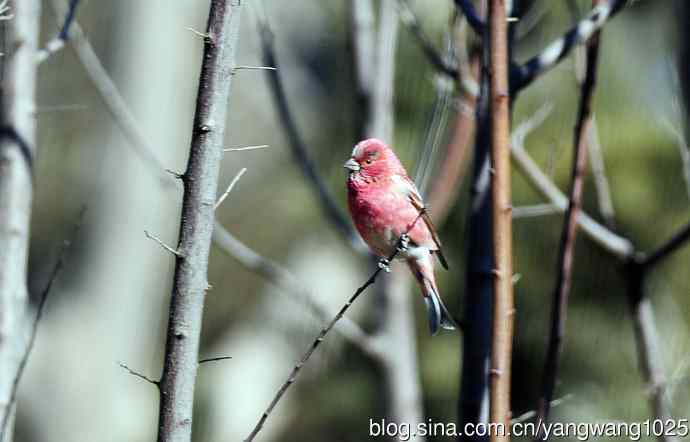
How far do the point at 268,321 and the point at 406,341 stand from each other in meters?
3.10

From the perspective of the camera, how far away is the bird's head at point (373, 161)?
238cm

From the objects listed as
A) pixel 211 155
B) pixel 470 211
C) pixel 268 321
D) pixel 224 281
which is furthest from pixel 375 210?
pixel 224 281

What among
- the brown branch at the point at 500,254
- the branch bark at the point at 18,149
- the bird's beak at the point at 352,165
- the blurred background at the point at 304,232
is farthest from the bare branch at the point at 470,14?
the blurred background at the point at 304,232

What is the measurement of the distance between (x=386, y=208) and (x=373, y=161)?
0.13 metres

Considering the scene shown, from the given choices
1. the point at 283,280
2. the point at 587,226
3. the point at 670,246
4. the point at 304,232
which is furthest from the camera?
the point at 304,232

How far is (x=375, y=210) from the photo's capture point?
7.87ft

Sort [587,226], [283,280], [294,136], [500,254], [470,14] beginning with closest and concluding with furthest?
1. [500,254]
2. [470,14]
3. [587,226]
4. [294,136]
5. [283,280]

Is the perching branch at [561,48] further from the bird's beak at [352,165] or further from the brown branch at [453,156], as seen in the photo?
the brown branch at [453,156]

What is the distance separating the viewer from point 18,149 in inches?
97.7

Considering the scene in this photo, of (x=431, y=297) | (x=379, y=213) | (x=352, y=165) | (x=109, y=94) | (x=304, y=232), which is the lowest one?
(x=304, y=232)

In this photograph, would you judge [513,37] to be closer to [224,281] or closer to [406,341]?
[406,341]

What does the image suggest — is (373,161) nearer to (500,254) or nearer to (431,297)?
(431,297)

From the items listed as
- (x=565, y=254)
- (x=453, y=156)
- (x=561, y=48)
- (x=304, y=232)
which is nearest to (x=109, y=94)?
(x=453, y=156)

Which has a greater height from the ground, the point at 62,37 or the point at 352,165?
the point at 62,37
